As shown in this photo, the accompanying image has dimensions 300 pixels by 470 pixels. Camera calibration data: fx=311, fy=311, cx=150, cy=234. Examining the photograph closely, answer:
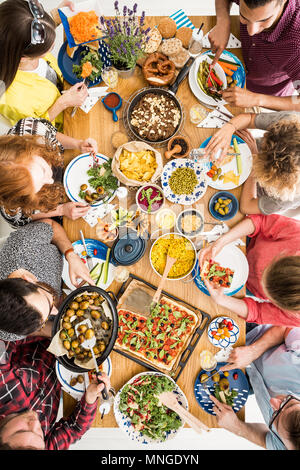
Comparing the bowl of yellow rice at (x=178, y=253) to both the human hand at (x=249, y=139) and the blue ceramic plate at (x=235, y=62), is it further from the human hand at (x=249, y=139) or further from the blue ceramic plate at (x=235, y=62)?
the blue ceramic plate at (x=235, y=62)

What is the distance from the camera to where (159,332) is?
186cm

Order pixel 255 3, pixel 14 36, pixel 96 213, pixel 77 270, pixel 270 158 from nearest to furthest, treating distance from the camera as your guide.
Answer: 1. pixel 255 3
2. pixel 14 36
3. pixel 270 158
4. pixel 77 270
5. pixel 96 213

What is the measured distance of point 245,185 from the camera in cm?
192

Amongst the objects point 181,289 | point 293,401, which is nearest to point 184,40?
point 181,289

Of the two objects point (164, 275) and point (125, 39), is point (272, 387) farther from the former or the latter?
point (125, 39)

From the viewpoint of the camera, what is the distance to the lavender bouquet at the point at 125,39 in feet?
5.86

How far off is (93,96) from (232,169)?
3.24ft

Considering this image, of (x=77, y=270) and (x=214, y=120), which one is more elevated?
(x=214, y=120)

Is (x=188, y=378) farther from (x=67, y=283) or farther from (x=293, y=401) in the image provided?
(x=67, y=283)

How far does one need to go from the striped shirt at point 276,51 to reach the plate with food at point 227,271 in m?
1.21

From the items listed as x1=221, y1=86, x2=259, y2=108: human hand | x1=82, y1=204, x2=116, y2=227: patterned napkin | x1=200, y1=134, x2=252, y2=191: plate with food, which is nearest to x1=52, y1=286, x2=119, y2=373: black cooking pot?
x1=82, y1=204, x2=116, y2=227: patterned napkin

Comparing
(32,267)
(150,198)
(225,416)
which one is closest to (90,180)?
(150,198)

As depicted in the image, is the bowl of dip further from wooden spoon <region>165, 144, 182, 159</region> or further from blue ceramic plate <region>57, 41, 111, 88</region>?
blue ceramic plate <region>57, 41, 111, 88</region>

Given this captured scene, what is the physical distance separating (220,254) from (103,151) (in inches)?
38.1
